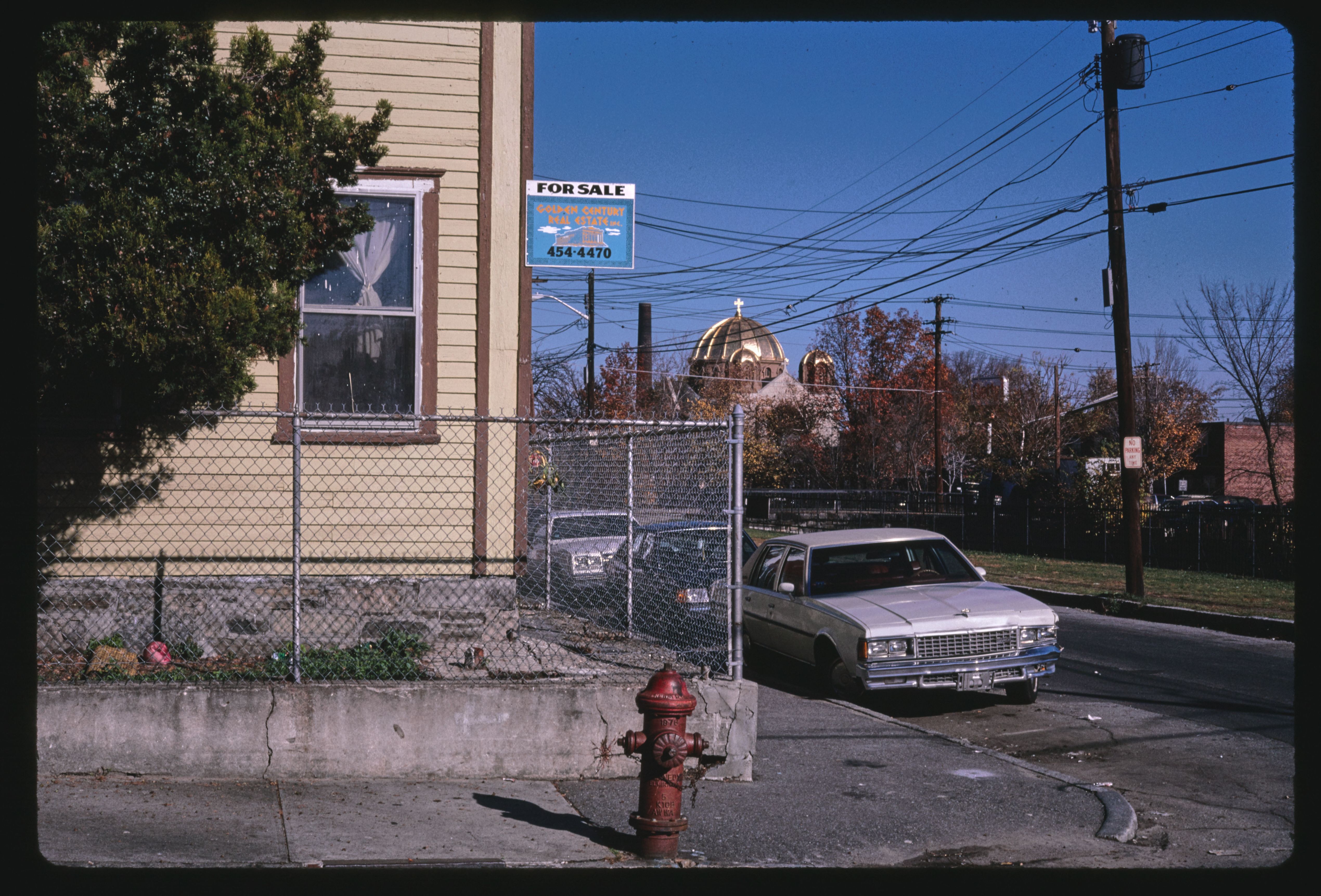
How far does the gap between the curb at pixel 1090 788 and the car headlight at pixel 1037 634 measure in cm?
113

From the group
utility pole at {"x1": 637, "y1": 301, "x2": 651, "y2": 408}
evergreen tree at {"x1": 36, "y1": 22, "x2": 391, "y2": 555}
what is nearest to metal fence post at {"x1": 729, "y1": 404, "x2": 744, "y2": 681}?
evergreen tree at {"x1": 36, "y1": 22, "x2": 391, "y2": 555}

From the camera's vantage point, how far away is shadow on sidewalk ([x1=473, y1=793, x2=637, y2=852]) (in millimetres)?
5629

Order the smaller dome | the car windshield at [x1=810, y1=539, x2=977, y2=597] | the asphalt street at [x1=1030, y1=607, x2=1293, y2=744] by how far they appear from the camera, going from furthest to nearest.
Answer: the smaller dome → the car windshield at [x1=810, y1=539, x2=977, y2=597] → the asphalt street at [x1=1030, y1=607, x2=1293, y2=744]

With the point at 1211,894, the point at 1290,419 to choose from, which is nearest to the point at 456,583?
the point at 1211,894

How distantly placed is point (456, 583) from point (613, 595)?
2.09 meters

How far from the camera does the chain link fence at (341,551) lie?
25.0ft

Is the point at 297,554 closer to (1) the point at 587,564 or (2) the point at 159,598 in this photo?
(2) the point at 159,598

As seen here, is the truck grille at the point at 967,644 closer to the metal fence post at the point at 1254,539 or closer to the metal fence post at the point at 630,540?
the metal fence post at the point at 630,540

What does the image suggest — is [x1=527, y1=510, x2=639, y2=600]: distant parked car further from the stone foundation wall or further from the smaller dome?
the smaller dome

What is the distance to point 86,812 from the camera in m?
5.70

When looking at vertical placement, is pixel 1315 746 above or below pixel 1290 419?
below

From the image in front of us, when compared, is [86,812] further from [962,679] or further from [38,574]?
[962,679]

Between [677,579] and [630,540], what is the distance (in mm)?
603

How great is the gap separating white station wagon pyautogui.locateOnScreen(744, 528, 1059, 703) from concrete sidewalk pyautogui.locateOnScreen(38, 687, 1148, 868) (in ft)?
6.02
